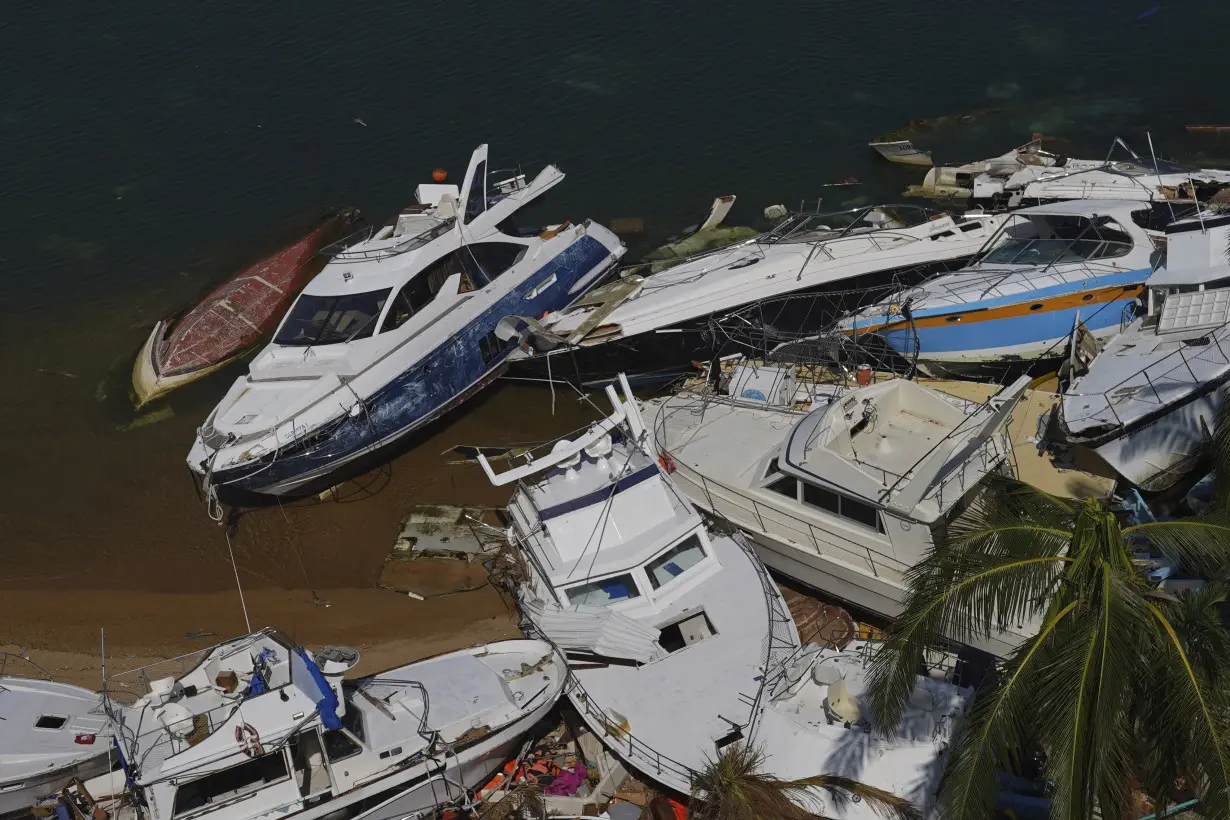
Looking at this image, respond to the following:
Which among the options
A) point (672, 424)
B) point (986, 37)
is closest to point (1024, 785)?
point (672, 424)

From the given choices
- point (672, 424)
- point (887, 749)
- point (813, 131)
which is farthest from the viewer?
point (813, 131)

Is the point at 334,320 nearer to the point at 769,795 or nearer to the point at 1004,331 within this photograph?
the point at 1004,331

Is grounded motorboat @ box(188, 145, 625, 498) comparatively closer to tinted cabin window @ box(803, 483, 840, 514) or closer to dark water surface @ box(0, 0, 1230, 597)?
dark water surface @ box(0, 0, 1230, 597)

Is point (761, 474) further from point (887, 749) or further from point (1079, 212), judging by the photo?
point (1079, 212)

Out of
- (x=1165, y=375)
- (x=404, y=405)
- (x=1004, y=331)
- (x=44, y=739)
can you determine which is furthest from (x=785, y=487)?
(x=44, y=739)

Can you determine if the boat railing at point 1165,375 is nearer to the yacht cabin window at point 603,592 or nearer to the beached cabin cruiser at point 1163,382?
the beached cabin cruiser at point 1163,382
